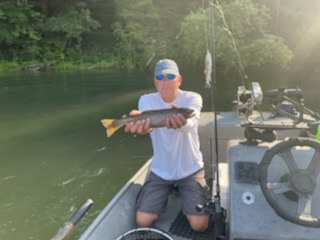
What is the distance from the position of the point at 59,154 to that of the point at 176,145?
7.07 metres

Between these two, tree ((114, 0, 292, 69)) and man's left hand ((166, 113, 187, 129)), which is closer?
man's left hand ((166, 113, 187, 129))

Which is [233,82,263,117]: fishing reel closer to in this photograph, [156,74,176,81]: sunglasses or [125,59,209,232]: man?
[125,59,209,232]: man

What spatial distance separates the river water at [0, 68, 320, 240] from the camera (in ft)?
23.0

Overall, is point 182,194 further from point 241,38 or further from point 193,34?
point 193,34

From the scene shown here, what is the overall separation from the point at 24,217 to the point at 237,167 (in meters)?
4.83

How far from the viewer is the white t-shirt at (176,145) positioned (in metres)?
3.82

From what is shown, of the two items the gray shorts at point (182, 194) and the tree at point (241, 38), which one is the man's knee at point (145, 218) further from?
the tree at point (241, 38)

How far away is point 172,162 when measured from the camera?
391cm

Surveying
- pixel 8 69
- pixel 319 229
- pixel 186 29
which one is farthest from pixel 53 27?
pixel 319 229

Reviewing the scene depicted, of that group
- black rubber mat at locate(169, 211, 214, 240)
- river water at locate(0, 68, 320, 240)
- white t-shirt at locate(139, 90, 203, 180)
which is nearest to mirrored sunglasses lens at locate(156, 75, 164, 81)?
white t-shirt at locate(139, 90, 203, 180)

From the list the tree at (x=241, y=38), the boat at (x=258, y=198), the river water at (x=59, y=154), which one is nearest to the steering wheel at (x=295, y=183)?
Result: the boat at (x=258, y=198)

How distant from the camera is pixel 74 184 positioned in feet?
27.3

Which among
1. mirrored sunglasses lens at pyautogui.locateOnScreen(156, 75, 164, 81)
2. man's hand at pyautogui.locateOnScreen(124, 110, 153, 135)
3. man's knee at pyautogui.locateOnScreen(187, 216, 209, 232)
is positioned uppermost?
mirrored sunglasses lens at pyautogui.locateOnScreen(156, 75, 164, 81)

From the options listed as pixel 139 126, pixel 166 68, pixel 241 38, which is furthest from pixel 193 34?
pixel 139 126
